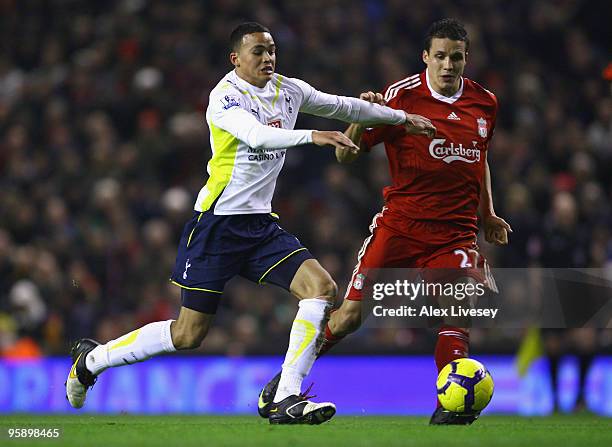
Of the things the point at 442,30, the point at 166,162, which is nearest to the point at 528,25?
the point at 166,162

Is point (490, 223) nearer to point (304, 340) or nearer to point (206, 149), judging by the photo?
point (304, 340)

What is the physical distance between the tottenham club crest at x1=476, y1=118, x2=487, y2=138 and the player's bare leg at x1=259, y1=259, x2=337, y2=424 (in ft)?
4.99

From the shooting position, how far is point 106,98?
14367 mm

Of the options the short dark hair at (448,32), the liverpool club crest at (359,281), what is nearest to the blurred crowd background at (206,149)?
the liverpool club crest at (359,281)

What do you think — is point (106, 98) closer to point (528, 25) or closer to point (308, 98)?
point (528, 25)

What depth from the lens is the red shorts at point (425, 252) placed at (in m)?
7.38

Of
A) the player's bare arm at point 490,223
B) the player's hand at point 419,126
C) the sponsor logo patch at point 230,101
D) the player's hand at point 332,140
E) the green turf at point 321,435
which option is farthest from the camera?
the player's bare arm at point 490,223

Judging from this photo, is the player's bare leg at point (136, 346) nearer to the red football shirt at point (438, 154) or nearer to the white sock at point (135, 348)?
the white sock at point (135, 348)

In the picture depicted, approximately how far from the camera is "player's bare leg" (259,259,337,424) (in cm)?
662

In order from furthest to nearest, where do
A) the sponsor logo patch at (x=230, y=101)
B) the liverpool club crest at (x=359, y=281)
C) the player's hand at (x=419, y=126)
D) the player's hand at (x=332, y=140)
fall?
1. the liverpool club crest at (x=359, y=281)
2. the player's hand at (x=419, y=126)
3. the sponsor logo patch at (x=230, y=101)
4. the player's hand at (x=332, y=140)

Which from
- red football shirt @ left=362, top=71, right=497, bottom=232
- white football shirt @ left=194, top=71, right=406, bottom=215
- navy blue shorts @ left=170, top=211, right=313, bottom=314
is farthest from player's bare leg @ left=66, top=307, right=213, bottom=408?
red football shirt @ left=362, top=71, right=497, bottom=232

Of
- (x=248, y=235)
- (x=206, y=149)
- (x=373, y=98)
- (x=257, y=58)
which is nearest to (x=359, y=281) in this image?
(x=248, y=235)

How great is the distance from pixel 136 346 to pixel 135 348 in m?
0.01

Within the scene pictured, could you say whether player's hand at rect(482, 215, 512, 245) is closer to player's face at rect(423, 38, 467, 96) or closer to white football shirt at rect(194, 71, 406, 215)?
player's face at rect(423, 38, 467, 96)
